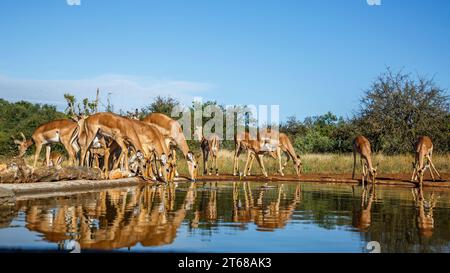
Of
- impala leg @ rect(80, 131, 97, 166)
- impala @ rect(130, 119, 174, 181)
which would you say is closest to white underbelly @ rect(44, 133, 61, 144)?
impala leg @ rect(80, 131, 97, 166)

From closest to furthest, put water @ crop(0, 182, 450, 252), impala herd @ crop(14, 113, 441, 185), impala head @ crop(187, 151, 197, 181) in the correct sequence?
water @ crop(0, 182, 450, 252) → impala herd @ crop(14, 113, 441, 185) → impala head @ crop(187, 151, 197, 181)

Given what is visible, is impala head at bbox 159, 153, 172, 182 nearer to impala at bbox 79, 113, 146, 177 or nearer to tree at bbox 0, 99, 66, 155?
impala at bbox 79, 113, 146, 177

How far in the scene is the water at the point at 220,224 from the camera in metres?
7.00

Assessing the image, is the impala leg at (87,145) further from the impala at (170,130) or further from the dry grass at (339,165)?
the dry grass at (339,165)

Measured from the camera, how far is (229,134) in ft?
142

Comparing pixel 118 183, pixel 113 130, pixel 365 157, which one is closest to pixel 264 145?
pixel 365 157

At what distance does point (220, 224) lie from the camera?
9000 millimetres

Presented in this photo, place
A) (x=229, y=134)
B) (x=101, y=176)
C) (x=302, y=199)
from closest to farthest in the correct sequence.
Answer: (x=302, y=199)
(x=101, y=176)
(x=229, y=134)

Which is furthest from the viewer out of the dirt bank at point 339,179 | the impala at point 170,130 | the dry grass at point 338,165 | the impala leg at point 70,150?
the dry grass at point 338,165

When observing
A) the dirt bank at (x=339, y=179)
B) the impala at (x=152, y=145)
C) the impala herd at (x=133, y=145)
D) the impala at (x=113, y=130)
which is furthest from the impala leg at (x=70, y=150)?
the dirt bank at (x=339, y=179)

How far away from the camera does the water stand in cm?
700
